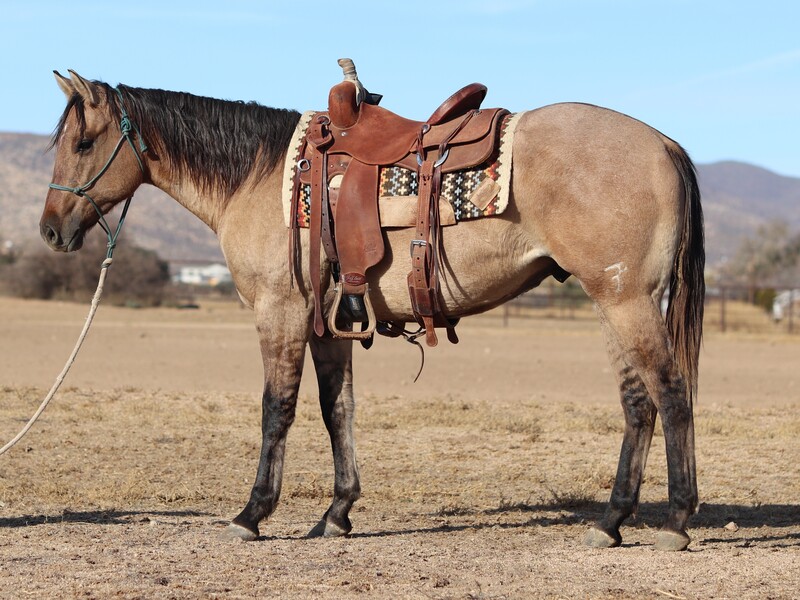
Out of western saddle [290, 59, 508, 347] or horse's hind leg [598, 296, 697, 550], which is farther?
western saddle [290, 59, 508, 347]

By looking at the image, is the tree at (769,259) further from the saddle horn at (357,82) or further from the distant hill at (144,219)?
the saddle horn at (357,82)

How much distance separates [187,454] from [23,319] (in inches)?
886

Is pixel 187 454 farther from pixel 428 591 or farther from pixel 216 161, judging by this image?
pixel 428 591

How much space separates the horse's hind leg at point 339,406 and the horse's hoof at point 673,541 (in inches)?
71.5

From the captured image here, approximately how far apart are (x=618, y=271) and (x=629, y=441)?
3.73 ft

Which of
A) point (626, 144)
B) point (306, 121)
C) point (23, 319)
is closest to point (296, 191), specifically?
point (306, 121)

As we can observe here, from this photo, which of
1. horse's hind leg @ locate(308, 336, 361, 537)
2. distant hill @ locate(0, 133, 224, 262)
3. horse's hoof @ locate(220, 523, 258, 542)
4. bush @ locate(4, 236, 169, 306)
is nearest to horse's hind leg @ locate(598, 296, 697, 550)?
horse's hind leg @ locate(308, 336, 361, 537)

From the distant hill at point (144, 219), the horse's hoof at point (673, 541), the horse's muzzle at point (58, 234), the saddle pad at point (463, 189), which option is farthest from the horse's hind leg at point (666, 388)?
the distant hill at point (144, 219)

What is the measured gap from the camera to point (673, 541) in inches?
225

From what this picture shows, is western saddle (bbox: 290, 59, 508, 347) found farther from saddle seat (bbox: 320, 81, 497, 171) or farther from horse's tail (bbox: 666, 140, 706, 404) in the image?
horse's tail (bbox: 666, 140, 706, 404)

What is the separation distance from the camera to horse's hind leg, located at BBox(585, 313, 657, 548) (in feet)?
19.8

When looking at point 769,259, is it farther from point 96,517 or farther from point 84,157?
point 84,157

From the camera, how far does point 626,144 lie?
5652 mm

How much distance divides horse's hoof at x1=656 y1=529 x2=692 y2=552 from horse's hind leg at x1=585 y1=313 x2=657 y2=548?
317mm
